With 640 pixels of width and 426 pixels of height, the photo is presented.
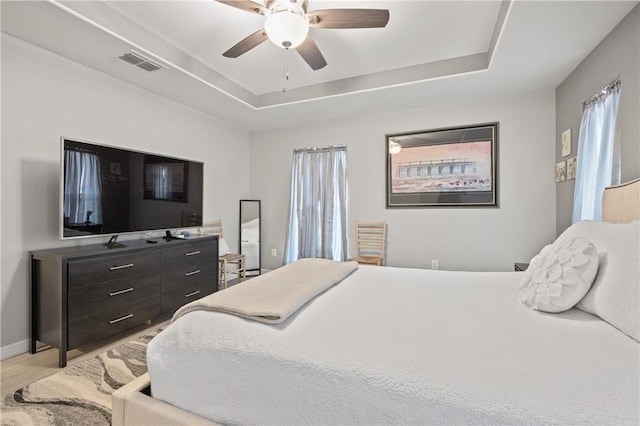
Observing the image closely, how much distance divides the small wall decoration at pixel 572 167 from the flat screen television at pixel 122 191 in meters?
4.00

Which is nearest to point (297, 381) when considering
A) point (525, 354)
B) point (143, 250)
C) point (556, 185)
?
point (525, 354)

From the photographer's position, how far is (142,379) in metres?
1.32

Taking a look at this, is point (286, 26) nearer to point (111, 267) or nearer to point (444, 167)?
point (111, 267)

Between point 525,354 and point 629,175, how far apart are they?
1.94 metres

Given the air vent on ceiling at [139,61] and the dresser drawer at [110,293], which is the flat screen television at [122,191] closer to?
the dresser drawer at [110,293]

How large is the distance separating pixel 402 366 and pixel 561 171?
11.1ft

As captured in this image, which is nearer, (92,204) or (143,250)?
(92,204)

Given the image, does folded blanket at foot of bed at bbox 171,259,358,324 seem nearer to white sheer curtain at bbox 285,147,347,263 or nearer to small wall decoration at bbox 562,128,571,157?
white sheer curtain at bbox 285,147,347,263

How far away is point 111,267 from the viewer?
2.49 m

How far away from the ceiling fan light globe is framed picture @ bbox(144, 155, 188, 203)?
192cm

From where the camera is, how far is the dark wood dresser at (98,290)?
87.4 inches

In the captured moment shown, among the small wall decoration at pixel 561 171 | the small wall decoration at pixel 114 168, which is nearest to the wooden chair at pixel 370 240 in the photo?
the small wall decoration at pixel 561 171

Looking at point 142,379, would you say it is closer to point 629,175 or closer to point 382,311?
point 382,311

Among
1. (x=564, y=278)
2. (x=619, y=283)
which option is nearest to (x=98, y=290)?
(x=564, y=278)
